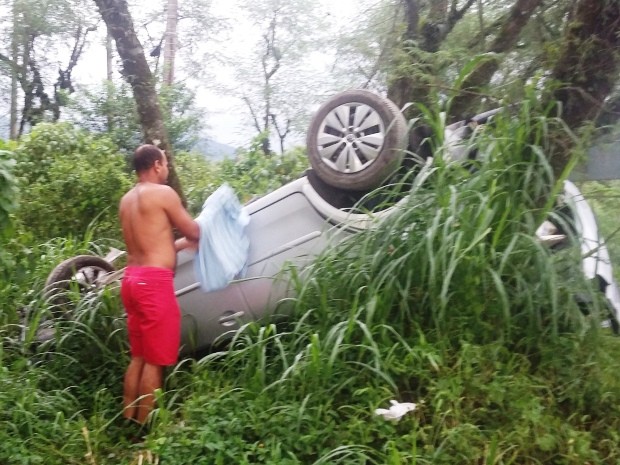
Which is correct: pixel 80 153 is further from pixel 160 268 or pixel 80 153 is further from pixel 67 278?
pixel 160 268

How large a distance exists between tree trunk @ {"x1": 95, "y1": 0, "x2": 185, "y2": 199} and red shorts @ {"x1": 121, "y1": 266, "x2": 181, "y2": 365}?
2.35m

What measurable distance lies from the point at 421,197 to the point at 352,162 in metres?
0.66

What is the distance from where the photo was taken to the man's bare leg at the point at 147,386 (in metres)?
3.86

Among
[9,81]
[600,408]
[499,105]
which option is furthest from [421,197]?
[9,81]

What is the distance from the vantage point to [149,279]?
12.8ft

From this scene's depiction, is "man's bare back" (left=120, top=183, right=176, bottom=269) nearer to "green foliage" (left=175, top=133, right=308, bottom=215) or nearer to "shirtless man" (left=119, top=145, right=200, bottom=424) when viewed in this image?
"shirtless man" (left=119, top=145, right=200, bottom=424)

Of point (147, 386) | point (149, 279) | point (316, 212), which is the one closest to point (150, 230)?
point (149, 279)

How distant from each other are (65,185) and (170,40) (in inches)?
300

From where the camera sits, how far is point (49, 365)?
14.1 feet

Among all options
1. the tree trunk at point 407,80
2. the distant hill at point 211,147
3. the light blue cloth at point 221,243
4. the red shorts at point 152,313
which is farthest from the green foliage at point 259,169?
the red shorts at point 152,313

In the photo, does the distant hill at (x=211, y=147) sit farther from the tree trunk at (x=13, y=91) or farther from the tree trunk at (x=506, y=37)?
the tree trunk at (x=506, y=37)

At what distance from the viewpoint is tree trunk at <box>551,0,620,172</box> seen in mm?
4012

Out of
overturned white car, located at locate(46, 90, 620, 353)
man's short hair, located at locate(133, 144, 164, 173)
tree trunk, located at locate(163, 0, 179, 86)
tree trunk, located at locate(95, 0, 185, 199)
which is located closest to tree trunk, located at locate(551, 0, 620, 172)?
overturned white car, located at locate(46, 90, 620, 353)

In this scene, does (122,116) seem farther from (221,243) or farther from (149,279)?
(149,279)
